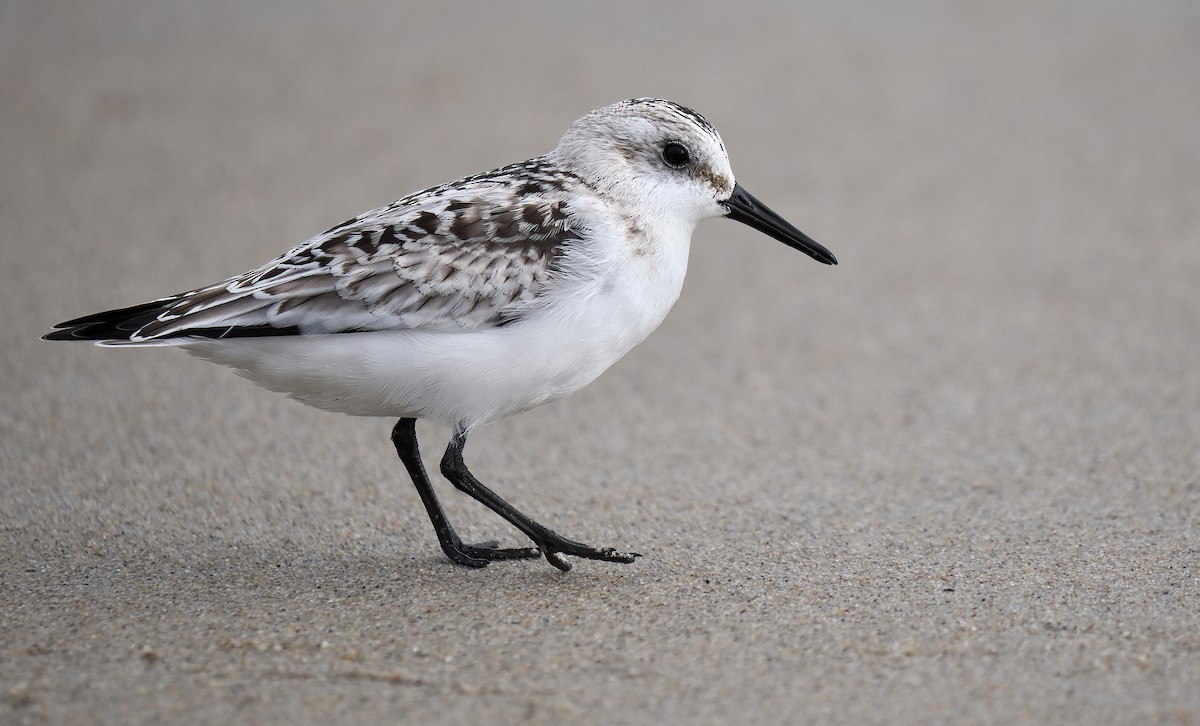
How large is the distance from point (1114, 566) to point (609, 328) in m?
1.61

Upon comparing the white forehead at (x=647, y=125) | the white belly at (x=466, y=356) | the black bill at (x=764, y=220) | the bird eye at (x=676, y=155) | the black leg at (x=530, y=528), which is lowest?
the black leg at (x=530, y=528)

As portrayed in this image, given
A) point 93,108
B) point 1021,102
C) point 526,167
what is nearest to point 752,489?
point 526,167

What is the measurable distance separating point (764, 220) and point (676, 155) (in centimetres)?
37

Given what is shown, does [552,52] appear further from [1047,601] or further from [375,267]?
[1047,601]

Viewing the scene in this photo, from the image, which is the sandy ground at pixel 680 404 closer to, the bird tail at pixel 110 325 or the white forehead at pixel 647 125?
the bird tail at pixel 110 325

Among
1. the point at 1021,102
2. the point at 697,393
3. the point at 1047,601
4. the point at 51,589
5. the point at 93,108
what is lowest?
the point at 51,589

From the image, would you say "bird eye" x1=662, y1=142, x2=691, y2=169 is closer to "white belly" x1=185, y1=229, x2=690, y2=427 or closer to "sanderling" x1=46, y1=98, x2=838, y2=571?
"sanderling" x1=46, y1=98, x2=838, y2=571

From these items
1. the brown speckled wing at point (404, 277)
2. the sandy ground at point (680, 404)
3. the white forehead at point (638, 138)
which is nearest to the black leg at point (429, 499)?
the sandy ground at point (680, 404)

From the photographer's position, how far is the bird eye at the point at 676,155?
346 centimetres

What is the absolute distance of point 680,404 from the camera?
5.13 metres

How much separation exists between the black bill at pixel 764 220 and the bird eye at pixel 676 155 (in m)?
0.19

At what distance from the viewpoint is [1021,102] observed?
26.1 ft

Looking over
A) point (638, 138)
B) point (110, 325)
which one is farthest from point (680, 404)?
point (110, 325)

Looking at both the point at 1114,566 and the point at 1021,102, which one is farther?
the point at 1021,102
